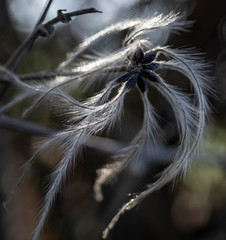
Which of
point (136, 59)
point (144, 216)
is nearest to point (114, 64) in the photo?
point (136, 59)

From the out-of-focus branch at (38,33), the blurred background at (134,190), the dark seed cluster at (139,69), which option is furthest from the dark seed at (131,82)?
the blurred background at (134,190)

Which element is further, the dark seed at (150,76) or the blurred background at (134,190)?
the blurred background at (134,190)

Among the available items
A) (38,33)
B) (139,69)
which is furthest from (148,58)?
(38,33)

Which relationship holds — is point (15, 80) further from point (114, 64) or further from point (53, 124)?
point (53, 124)

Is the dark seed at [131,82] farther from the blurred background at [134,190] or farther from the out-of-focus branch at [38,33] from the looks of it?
the blurred background at [134,190]

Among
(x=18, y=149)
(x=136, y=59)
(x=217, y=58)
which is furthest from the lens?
(x=18, y=149)

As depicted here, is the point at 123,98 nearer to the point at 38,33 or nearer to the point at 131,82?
the point at 131,82

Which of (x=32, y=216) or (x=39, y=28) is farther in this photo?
(x=32, y=216)

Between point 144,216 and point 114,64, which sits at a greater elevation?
point 114,64

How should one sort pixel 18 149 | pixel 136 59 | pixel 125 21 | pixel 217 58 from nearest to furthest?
1. pixel 136 59
2. pixel 125 21
3. pixel 217 58
4. pixel 18 149

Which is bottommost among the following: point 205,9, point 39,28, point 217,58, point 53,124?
point 53,124

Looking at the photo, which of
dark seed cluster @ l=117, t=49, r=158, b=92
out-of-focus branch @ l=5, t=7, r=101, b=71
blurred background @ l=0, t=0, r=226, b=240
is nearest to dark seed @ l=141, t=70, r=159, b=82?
dark seed cluster @ l=117, t=49, r=158, b=92
